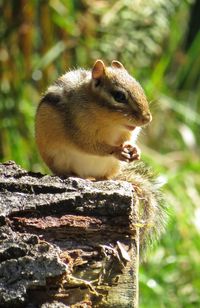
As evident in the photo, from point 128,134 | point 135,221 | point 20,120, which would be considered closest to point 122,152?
point 128,134

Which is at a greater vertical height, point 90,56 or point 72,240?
point 90,56

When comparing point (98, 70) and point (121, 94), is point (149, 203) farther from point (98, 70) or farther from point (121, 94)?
point (98, 70)

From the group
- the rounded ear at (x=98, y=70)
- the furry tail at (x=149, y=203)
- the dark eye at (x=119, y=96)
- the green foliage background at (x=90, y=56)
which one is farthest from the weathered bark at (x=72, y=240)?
the green foliage background at (x=90, y=56)

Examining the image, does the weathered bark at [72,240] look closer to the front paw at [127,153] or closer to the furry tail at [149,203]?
the furry tail at [149,203]

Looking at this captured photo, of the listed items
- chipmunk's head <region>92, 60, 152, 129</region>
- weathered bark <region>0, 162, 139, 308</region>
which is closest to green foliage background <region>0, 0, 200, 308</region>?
chipmunk's head <region>92, 60, 152, 129</region>

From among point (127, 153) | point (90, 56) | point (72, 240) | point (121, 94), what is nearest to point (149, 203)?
point (127, 153)

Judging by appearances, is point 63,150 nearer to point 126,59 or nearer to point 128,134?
point 128,134

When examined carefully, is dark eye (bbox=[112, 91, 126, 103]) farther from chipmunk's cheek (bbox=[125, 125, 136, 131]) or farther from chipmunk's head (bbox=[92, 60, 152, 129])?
chipmunk's cheek (bbox=[125, 125, 136, 131])
